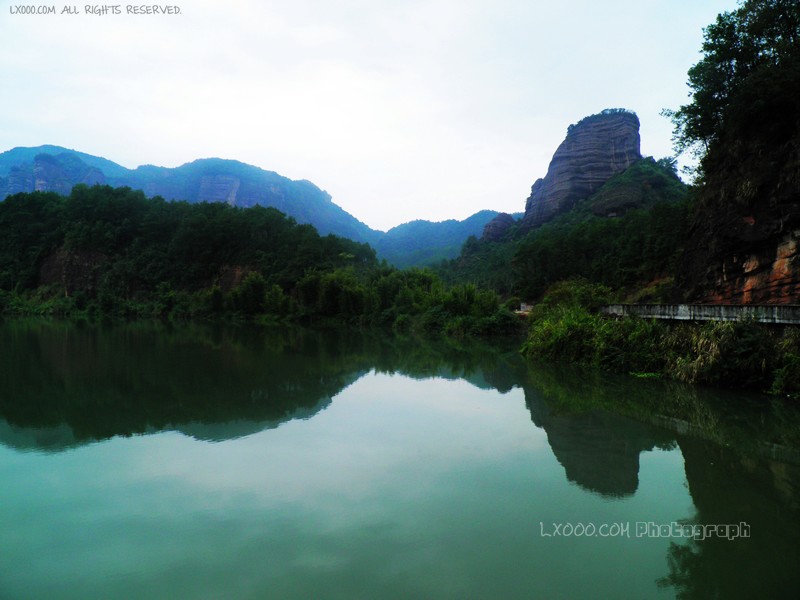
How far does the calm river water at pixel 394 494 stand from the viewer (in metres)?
3.57

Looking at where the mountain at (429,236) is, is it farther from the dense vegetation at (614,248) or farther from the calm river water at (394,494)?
the calm river water at (394,494)

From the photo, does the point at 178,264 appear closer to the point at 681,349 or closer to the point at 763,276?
the point at 681,349

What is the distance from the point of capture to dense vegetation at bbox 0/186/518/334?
44.1 m

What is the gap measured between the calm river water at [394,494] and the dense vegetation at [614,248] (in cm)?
2210

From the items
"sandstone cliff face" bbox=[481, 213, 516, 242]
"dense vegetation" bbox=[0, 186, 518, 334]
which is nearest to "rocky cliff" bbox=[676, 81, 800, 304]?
"dense vegetation" bbox=[0, 186, 518, 334]

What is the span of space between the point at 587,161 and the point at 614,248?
59.6 meters

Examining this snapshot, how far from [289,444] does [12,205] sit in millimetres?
79220

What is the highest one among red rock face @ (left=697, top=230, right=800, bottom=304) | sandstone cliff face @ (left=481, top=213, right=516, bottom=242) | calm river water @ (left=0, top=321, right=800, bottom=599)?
sandstone cliff face @ (left=481, top=213, right=516, bottom=242)

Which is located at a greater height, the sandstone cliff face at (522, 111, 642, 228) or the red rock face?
the sandstone cliff face at (522, 111, 642, 228)

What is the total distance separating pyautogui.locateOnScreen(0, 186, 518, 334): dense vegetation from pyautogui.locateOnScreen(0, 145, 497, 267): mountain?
209 ft

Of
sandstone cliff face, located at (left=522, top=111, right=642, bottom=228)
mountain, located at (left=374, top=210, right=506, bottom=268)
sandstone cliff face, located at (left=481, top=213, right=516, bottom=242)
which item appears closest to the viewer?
sandstone cliff face, located at (left=522, top=111, right=642, bottom=228)

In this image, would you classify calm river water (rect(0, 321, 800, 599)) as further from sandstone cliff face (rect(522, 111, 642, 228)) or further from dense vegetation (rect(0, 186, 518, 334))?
sandstone cliff face (rect(522, 111, 642, 228))

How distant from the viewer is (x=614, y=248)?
42.1 meters

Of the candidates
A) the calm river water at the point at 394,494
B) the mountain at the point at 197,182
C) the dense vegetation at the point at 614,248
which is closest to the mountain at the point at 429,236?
the mountain at the point at 197,182
